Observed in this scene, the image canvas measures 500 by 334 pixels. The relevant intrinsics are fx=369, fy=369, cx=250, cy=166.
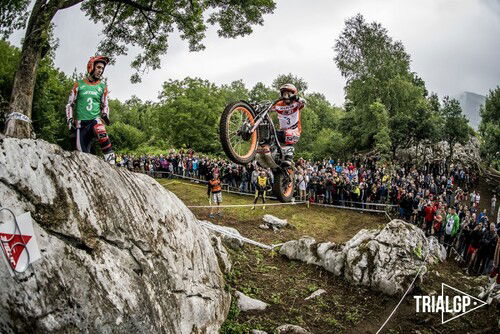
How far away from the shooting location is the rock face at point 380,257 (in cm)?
1245

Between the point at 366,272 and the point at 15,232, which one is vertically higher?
the point at 15,232

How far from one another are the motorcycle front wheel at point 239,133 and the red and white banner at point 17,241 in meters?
3.41

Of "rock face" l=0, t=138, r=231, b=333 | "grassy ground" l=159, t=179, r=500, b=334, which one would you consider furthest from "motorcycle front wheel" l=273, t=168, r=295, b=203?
"grassy ground" l=159, t=179, r=500, b=334

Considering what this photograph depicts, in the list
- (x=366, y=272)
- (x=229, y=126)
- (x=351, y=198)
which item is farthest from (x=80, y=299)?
(x=351, y=198)

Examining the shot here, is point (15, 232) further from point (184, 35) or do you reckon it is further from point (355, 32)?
point (355, 32)

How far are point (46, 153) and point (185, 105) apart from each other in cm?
2975

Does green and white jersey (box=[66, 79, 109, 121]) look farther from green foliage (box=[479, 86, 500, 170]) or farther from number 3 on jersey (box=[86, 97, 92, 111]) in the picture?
green foliage (box=[479, 86, 500, 170])

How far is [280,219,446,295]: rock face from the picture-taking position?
1245 centimetres

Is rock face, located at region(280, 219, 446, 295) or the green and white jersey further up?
the green and white jersey

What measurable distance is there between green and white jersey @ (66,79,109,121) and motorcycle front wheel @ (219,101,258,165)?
2.36 m

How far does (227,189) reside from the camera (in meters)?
25.6

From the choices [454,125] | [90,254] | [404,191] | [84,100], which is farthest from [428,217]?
[454,125]

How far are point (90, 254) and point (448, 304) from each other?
10940 mm

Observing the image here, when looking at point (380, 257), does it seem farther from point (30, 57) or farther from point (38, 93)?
point (38, 93)
